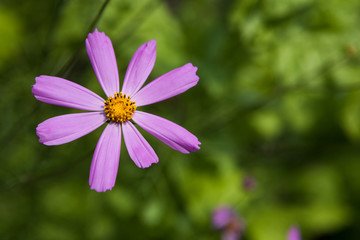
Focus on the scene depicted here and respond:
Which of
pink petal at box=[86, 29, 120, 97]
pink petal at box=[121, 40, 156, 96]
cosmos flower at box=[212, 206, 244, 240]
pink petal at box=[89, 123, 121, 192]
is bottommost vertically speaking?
pink petal at box=[89, 123, 121, 192]

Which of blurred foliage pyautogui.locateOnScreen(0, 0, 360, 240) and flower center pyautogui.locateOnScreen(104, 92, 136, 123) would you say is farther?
blurred foliage pyautogui.locateOnScreen(0, 0, 360, 240)

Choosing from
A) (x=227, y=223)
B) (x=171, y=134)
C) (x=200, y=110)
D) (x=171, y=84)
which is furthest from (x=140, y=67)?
(x=227, y=223)

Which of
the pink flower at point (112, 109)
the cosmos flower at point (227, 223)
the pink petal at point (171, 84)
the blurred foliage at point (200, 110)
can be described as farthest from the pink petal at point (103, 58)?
the cosmos flower at point (227, 223)

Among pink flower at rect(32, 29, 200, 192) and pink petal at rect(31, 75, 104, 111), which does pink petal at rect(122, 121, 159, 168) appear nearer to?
pink flower at rect(32, 29, 200, 192)

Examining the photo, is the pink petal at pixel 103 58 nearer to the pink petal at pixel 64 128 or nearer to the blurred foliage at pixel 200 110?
the pink petal at pixel 64 128

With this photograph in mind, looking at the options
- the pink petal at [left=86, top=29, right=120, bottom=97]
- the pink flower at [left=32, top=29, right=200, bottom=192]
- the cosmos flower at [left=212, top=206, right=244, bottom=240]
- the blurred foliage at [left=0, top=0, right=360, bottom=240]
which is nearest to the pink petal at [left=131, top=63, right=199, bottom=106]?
the pink flower at [left=32, top=29, right=200, bottom=192]

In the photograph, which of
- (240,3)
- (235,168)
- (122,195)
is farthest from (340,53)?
(122,195)
